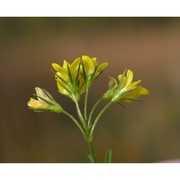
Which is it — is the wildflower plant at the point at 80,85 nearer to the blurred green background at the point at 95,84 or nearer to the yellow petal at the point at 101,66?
the yellow petal at the point at 101,66

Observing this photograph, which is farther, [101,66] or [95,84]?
[95,84]

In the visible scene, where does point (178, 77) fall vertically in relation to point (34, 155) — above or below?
above

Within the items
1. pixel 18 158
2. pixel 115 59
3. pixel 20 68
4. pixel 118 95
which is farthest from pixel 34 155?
pixel 118 95

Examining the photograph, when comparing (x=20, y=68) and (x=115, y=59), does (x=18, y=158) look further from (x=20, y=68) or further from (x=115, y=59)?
(x=115, y=59)

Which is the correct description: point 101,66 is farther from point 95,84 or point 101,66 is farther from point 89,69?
point 95,84

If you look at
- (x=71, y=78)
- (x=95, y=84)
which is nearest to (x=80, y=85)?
(x=71, y=78)
